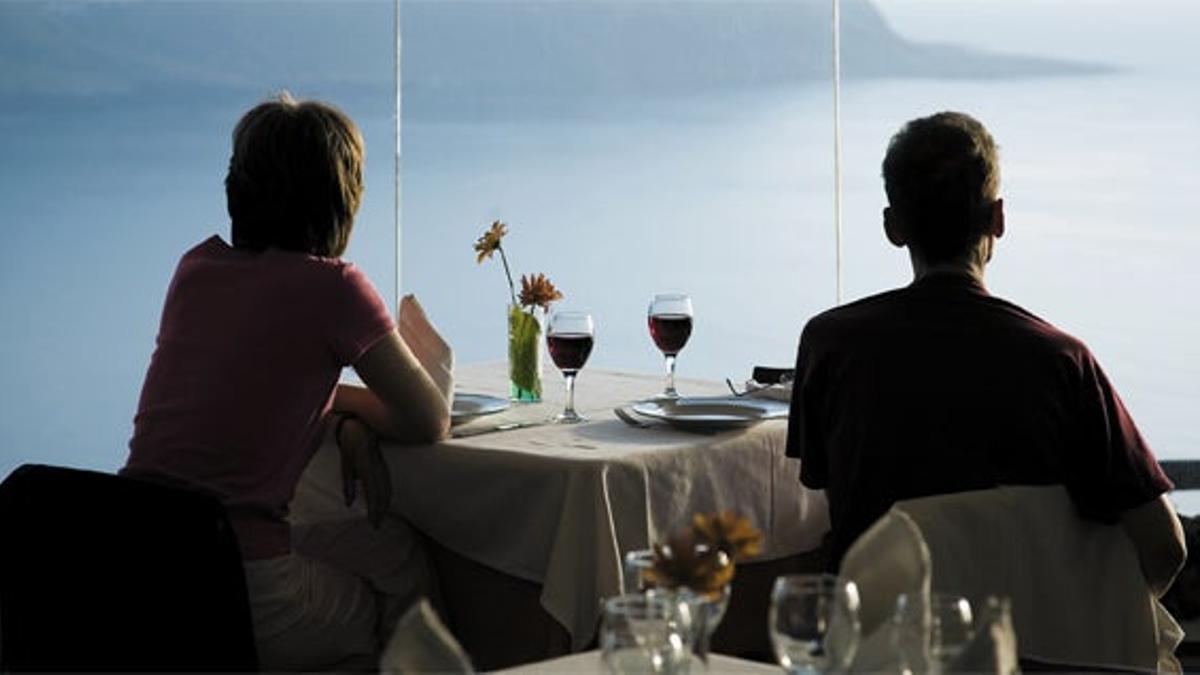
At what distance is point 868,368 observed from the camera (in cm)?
275

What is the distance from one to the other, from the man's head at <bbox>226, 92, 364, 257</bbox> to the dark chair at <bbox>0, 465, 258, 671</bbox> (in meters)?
0.48

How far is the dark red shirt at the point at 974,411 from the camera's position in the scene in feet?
8.83

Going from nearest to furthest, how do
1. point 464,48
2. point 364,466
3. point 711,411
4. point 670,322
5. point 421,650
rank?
point 421,650, point 364,466, point 711,411, point 670,322, point 464,48

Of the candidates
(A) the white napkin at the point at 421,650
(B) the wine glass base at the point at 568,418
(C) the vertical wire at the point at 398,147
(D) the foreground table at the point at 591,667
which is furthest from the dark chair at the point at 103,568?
(C) the vertical wire at the point at 398,147

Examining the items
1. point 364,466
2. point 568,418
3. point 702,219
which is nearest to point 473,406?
point 568,418

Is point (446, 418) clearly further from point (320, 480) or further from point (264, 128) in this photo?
point (264, 128)

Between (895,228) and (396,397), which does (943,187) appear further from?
(396,397)

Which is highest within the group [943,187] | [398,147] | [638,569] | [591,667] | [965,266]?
[398,147]

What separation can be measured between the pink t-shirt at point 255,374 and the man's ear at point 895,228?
0.72m

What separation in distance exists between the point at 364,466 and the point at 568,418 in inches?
15.0

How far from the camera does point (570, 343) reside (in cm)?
329

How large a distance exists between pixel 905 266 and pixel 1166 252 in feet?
2.95

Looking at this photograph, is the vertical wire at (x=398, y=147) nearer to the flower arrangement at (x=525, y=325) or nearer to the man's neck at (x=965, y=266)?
the flower arrangement at (x=525, y=325)

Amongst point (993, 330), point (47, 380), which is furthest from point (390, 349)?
point (47, 380)
